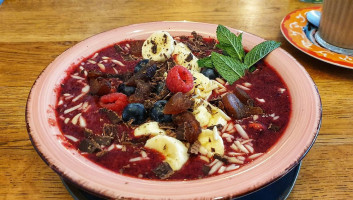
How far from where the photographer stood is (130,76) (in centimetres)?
159

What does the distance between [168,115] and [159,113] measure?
1.3 inches

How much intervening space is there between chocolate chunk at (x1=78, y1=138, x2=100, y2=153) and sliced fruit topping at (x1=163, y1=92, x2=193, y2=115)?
27 cm

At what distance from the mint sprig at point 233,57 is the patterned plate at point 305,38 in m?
0.32

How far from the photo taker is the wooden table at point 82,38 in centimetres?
134

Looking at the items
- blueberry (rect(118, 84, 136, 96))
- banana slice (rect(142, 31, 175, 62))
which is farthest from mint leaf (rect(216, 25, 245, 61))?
blueberry (rect(118, 84, 136, 96))

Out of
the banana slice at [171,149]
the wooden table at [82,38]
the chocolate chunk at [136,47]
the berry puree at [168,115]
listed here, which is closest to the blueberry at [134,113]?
the berry puree at [168,115]

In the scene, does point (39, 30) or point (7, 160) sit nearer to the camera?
point (7, 160)

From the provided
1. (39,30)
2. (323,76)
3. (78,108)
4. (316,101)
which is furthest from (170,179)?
(39,30)

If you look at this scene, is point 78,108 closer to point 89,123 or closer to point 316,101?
point 89,123

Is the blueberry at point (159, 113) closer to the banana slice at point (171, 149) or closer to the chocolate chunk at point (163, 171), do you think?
the banana slice at point (171, 149)

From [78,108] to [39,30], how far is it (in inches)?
41.7

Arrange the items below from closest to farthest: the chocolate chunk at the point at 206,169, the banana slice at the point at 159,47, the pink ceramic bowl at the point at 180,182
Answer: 1. the pink ceramic bowl at the point at 180,182
2. the chocolate chunk at the point at 206,169
3. the banana slice at the point at 159,47

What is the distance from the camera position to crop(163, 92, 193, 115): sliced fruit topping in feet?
4.25

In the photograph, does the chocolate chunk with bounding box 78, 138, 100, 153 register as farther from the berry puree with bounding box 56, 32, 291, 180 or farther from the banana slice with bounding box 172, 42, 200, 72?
the banana slice with bounding box 172, 42, 200, 72
